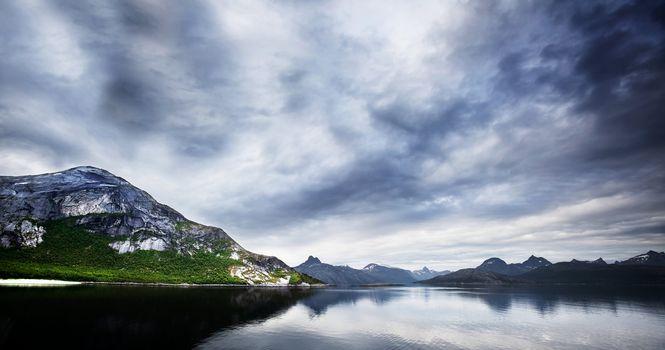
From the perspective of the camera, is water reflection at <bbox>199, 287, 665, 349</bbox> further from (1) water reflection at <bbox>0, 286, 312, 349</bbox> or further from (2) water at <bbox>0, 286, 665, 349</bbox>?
(1) water reflection at <bbox>0, 286, 312, 349</bbox>

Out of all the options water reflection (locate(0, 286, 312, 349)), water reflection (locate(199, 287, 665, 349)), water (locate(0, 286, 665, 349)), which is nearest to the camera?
water reflection (locate(0, 286, 312, 349))

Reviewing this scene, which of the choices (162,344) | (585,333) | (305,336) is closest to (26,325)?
(162,344)

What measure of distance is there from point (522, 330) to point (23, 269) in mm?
254735

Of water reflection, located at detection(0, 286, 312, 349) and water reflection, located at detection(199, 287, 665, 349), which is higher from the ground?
water reflection, located at detection(0, 286, 312, 349)

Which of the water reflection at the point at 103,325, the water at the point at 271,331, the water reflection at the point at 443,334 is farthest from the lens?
the water reflection at the point at 443,334

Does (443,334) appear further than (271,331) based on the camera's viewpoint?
Yes

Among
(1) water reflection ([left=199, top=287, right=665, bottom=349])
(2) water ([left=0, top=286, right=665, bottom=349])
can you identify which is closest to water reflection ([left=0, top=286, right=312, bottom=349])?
(2) water ([left=0, top=286, right=665, bottom=349])

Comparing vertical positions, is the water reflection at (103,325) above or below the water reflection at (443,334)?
above

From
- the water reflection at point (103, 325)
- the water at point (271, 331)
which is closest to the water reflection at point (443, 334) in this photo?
the water at point (271, 331)

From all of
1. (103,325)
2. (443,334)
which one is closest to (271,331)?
(103,325)

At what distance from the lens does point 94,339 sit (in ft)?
174

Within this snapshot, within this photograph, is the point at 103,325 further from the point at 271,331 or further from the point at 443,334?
the point at 443,334

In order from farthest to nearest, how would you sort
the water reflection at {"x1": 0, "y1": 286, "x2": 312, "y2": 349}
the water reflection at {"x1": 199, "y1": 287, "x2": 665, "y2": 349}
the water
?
the water reflection at {"x1": 199, "y1": 287, "x2": 665, "y2": 349} → the water → the water reflection at {"x1": 0, "y1": 286, "x2": 312, "y2": 349}

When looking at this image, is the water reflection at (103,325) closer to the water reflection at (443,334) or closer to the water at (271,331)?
the water at (271,331)
